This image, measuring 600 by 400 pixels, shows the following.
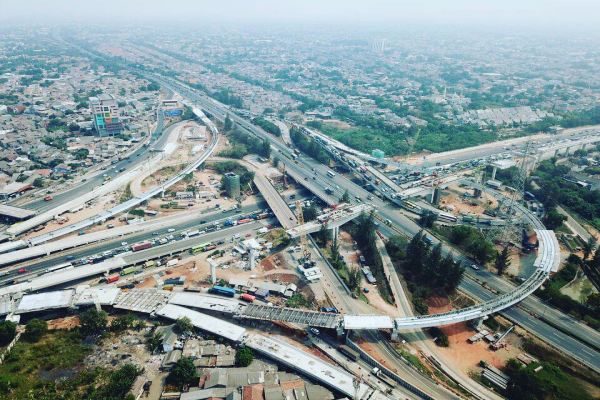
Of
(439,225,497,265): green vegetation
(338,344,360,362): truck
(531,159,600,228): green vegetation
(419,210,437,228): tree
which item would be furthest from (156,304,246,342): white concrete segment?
(531,159,600,228): green vegetation

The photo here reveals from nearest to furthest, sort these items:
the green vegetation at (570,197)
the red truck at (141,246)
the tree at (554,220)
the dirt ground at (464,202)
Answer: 1. the red truck at (141,246)
2. the tree at (554,220)
3. the green vegetation at (570,197)
4. the dirt ground at (464,202)

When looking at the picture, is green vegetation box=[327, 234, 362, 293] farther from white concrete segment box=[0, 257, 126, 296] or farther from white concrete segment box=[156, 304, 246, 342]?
white concrete segment box=[0, 257, 126, 296]

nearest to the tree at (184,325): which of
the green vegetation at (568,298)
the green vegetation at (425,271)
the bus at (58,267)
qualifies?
the bus at (58,267)

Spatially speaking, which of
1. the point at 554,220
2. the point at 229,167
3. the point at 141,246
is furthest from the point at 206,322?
the point at 554,220

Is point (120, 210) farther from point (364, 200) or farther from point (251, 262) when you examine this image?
point (364, 200)

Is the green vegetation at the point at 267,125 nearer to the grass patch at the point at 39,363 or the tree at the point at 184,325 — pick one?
the tree at the point at 184,325
